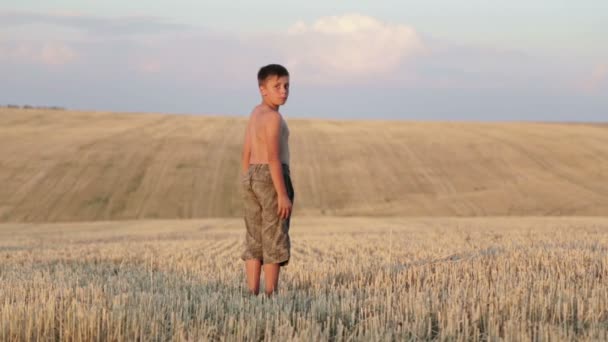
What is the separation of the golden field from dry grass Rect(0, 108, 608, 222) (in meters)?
0.13

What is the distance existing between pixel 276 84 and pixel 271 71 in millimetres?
107

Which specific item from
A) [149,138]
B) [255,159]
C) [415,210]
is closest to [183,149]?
[149,138]

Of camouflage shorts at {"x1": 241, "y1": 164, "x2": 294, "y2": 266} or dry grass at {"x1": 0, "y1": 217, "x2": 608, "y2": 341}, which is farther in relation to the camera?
camouflage shorts at {"x1": 241, "y1": 164, "x2": 294, "y2": 266}

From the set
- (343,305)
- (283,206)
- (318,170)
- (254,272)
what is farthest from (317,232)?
(318,170)

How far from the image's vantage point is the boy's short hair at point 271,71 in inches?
241

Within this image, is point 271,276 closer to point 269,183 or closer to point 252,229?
point 252,229

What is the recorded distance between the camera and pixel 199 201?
3391cm

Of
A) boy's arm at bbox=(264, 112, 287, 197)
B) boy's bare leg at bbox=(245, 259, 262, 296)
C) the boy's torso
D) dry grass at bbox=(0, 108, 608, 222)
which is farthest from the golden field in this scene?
the boy's torso

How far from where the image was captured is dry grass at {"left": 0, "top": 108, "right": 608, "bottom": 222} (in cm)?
3291

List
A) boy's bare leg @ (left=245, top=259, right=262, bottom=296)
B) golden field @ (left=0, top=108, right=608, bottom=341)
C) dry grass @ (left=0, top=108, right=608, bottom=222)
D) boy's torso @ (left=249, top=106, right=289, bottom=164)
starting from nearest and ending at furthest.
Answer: golden field @ (left=0, top=108, right=608, bottom=341), boy's torso @ (left=249, top=106, right=289, bottom=164), boy's bare leg @ (left=245, top=259, right=262, bottom=296), dry grass @ (left=0, top=108, right=608, bottom=222)

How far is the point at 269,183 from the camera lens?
6.09m

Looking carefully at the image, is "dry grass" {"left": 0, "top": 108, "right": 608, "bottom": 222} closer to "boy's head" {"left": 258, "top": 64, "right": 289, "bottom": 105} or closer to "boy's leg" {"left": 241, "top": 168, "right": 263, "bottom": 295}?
"boy's leg" {"left": 241, "top": 168, "right": 263, "bottom": 295}

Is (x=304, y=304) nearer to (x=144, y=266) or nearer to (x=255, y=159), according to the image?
(x=255, y=159)

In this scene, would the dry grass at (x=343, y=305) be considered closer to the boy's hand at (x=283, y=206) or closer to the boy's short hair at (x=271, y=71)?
the boy's hand at (x=283, y=206)
